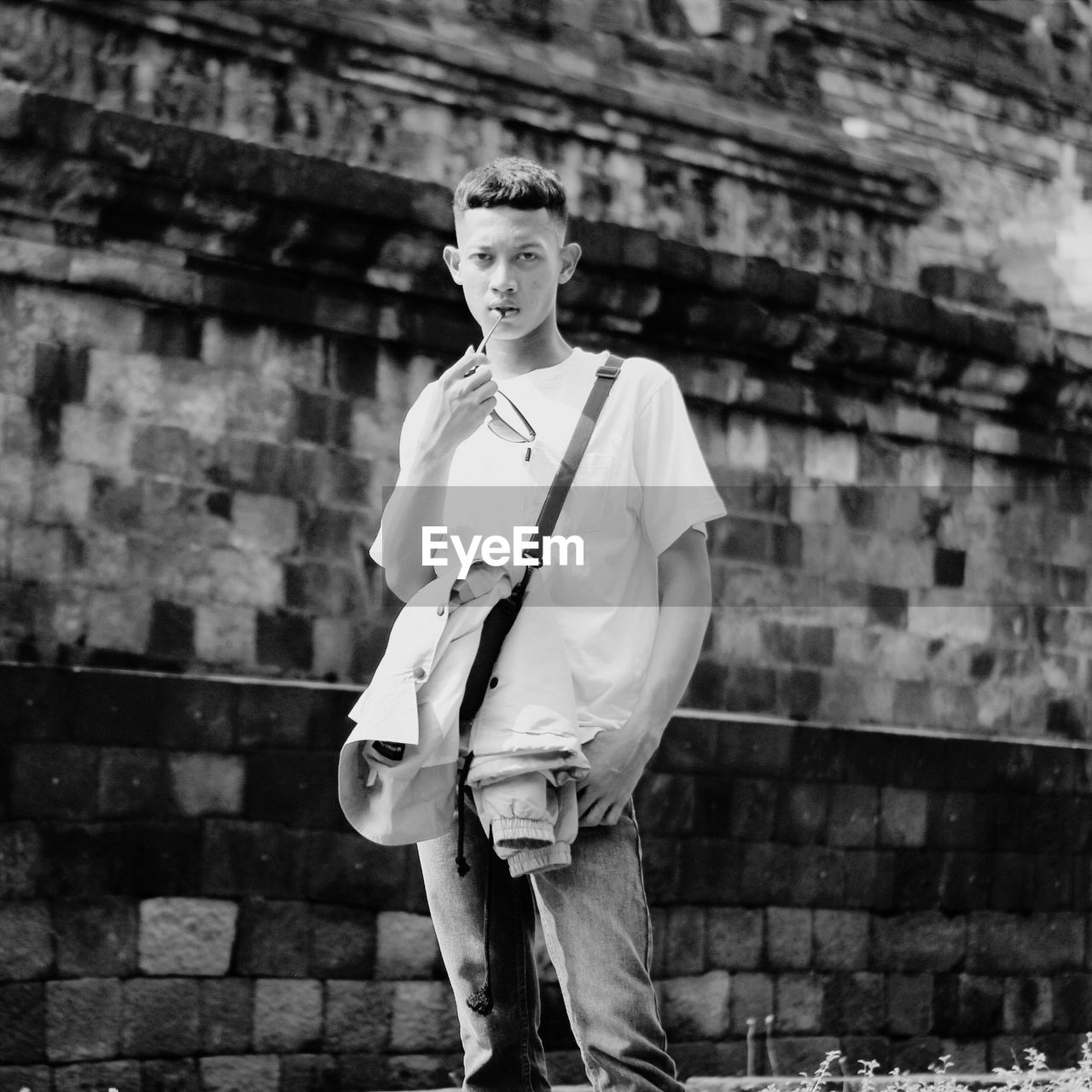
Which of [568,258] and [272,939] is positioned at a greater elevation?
[568,258]

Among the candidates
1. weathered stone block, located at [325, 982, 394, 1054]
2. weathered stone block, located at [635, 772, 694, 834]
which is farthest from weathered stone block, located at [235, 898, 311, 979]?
weathered stone block, located at [635, 772, 694, 834]

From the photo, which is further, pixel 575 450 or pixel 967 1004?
pixel 967 1004

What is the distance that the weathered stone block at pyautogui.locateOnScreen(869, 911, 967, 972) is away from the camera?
26.7 feet

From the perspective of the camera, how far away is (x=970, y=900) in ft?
27.5

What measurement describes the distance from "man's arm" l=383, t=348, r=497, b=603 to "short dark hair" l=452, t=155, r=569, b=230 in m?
0.28

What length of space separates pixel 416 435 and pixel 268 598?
12.2 feet

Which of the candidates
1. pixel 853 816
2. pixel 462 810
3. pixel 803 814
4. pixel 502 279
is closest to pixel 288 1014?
pixel 803 814

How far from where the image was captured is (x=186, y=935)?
633 centimetres

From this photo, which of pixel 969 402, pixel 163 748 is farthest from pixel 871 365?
pixel 163 748

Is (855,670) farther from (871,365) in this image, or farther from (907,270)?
(907,270)

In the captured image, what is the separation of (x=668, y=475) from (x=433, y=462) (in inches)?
16.3

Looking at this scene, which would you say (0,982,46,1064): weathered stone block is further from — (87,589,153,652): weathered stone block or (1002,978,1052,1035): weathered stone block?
(1002,978,1052,1035): weathered stone block

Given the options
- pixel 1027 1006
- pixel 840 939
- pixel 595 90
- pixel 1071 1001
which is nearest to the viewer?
pixel 840 939

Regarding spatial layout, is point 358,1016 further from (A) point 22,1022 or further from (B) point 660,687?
(B) point 660,687
